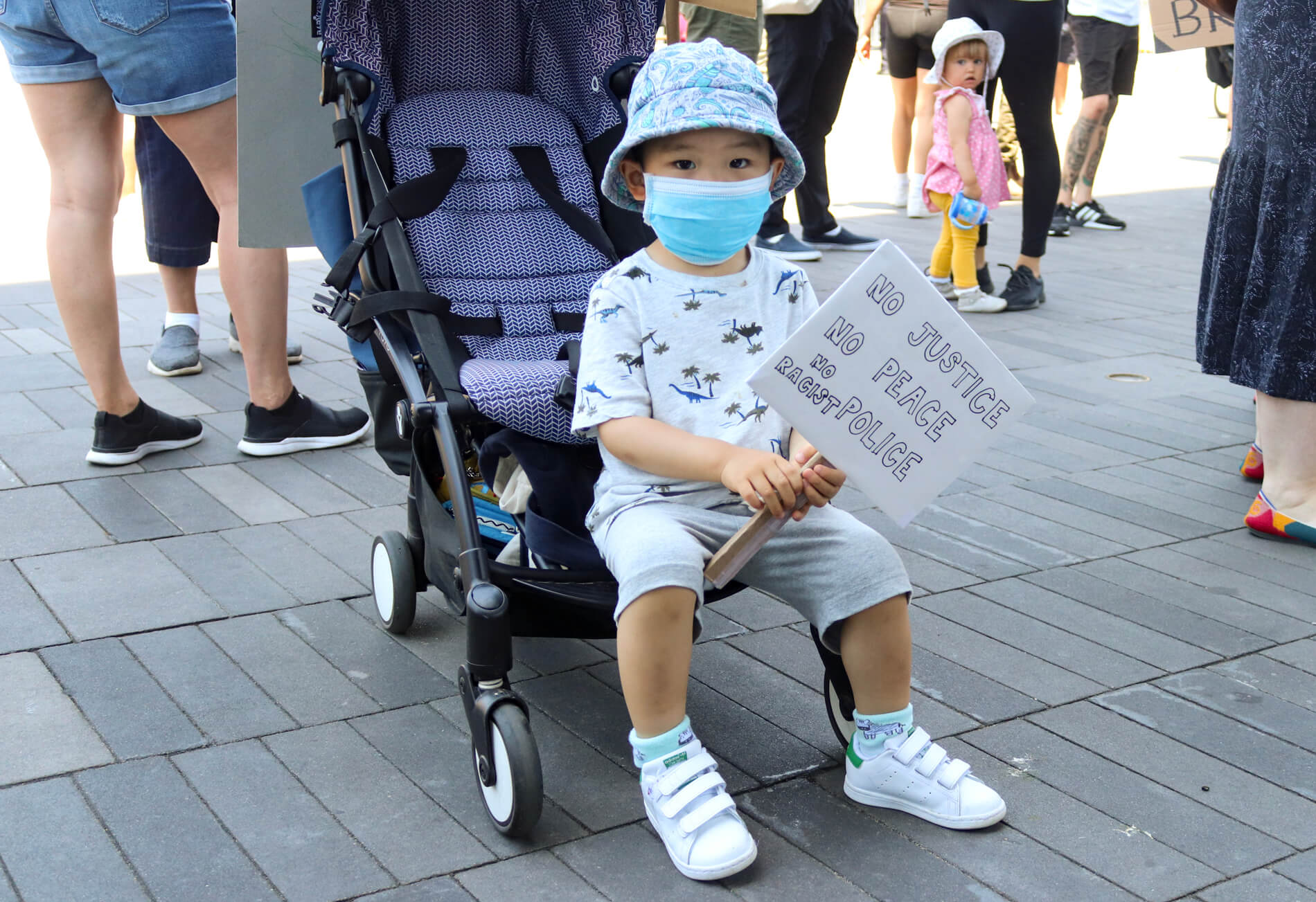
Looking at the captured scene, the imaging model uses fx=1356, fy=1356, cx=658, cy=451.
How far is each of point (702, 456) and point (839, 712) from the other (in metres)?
0.64

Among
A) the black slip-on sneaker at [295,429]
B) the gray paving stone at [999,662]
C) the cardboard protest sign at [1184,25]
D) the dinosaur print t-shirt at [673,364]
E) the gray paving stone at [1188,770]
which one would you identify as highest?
the cardboard protest sign at [1184,25]

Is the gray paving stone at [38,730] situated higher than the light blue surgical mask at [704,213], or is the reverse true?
the light blue surgical mask at [704,213]

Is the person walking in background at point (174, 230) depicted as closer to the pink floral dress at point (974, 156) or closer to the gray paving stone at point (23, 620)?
the gray paving stone at point (23, 620)

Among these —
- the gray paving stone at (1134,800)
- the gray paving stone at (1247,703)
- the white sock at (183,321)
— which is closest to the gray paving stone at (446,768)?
the gray paving stone at (1134,800)

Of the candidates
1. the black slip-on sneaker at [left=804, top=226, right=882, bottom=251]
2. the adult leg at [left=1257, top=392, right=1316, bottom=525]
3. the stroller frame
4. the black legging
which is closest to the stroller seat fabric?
the stroller frame

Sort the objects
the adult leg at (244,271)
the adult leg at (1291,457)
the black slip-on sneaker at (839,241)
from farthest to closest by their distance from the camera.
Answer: the black slip-on sneaker at (839,241), the adult leg at (244,271), the adult leg at (1291,457)

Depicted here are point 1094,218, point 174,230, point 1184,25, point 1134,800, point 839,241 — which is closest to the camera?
point 1134,800

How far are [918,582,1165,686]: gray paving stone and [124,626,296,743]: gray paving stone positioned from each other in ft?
5.24

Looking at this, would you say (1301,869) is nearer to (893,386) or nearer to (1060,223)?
(893,386)

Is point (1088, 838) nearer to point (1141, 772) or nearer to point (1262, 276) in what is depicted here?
point (1141, 772)

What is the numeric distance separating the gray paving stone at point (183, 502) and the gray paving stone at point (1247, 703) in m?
2.46

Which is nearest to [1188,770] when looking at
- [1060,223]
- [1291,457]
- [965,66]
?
[1291,457]

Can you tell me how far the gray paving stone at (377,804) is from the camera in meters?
2.28

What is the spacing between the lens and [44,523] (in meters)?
3.70
